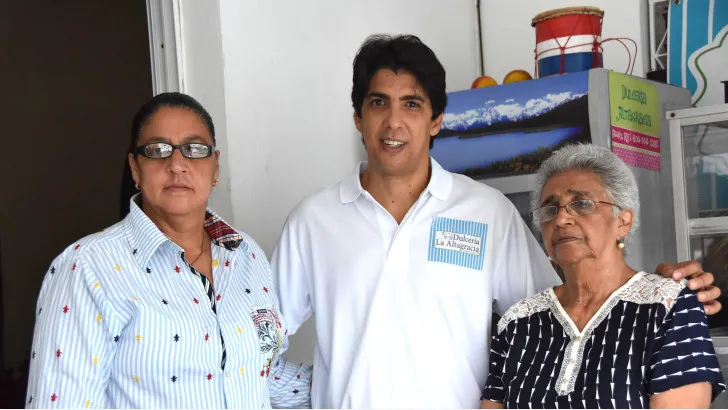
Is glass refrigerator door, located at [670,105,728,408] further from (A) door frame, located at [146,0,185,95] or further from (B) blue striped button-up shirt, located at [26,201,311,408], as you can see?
(A) door frame, located at [146,0,185,95]

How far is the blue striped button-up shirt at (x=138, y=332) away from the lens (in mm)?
1925

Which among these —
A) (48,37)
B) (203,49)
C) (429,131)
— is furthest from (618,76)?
(48,37)

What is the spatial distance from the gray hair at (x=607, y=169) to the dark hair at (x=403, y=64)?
425 mm

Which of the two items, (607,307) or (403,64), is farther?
(403,64)

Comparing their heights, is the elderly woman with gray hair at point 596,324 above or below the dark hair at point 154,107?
below

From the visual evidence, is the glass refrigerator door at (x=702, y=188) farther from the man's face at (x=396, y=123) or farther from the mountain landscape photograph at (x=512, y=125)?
the man's face at (x=396, y=123)

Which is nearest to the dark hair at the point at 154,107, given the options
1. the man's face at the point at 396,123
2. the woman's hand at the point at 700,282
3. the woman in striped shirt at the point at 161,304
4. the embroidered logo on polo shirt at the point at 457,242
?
the woman in striped shirt at the point at 161,304

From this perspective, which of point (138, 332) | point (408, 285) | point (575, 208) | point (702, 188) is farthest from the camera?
point (702, 188)

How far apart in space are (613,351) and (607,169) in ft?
1.58

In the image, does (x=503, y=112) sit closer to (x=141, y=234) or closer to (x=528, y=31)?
(x=528, y=31)

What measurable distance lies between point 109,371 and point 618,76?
1.94m

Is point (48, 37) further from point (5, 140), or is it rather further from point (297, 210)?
point (297, 210)

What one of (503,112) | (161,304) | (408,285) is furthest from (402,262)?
(503,112)

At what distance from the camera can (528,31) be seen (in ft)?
13.5
